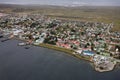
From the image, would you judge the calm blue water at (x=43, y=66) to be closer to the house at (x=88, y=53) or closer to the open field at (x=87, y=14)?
the house at (x=88, y=53)

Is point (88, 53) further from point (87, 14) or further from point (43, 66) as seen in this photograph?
point (87, 14)

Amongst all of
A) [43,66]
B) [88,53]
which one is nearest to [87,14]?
[88,53]

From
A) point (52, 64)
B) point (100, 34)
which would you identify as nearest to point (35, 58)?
point (52, 64)

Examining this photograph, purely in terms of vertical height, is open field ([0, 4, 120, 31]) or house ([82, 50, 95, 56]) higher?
open field ([0, 4, 120, 31])

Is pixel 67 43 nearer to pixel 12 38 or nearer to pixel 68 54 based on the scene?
pixel 68 54

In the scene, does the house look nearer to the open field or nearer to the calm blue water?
the calm blue water

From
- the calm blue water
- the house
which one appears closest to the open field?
the house

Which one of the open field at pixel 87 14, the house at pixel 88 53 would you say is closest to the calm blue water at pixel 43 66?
the house at pixel 88 53

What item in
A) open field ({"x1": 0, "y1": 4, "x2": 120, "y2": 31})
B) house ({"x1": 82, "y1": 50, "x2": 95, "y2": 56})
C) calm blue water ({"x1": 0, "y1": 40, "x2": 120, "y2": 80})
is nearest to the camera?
calm blue water ({"x1": 0, "y1": 40, "x2": 120, "y2": 80})
